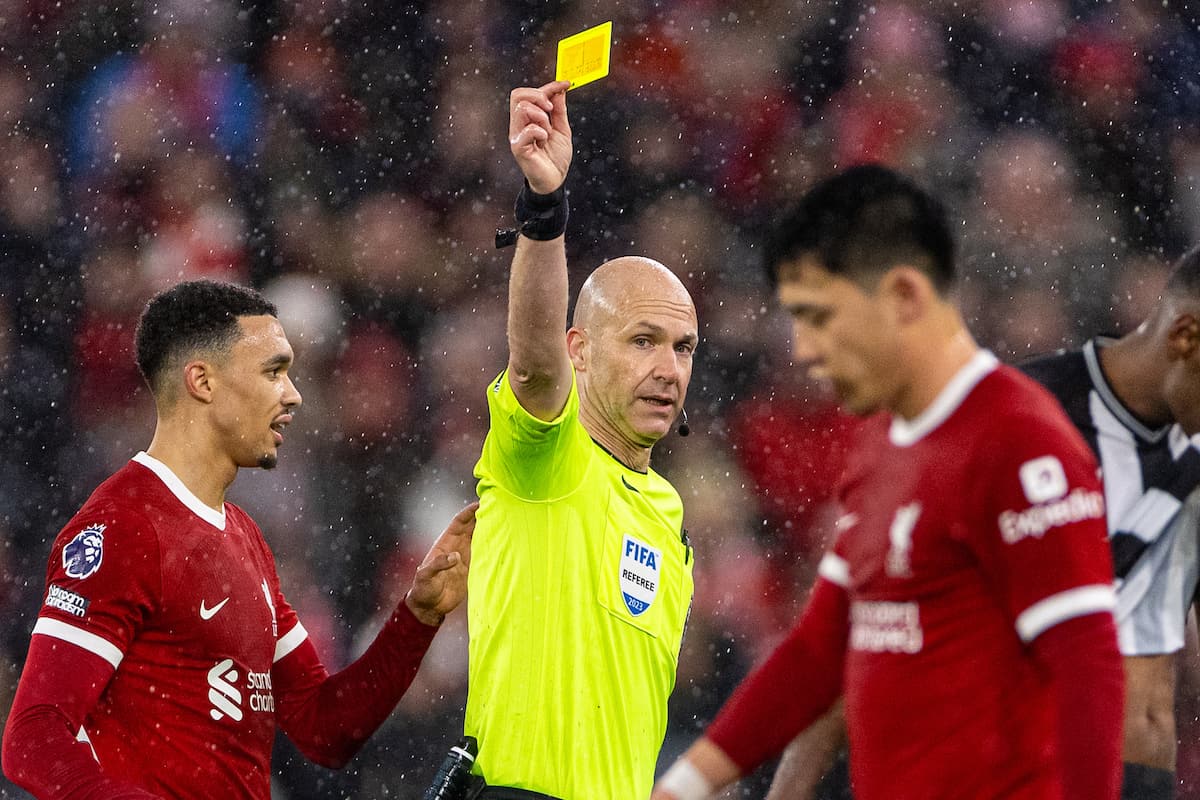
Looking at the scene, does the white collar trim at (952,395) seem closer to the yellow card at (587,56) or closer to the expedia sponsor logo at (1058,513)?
the expedia sponsor logo at (1058,513)

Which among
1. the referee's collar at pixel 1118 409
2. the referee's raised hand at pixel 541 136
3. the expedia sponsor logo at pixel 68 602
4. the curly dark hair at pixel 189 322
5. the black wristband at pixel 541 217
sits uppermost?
the referee's raised hand at pixel 541 136

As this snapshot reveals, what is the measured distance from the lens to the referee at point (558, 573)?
2.31 m

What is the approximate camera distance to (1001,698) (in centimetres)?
147

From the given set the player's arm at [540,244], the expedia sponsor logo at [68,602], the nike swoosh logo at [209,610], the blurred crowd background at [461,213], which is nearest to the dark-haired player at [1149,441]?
the player's arm at [540,244]

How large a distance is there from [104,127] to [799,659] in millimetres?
4375

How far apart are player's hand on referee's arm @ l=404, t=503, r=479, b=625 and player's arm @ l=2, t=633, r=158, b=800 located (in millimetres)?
623

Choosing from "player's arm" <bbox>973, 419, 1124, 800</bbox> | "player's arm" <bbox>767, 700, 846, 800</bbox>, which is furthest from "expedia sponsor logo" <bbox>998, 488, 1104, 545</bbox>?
"player's arm" <bbox>767, 700, 846, 800</bbox>

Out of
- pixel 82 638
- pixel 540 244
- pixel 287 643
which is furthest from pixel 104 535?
pixel 540 244

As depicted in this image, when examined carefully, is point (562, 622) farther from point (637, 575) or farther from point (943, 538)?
point (943, 538)

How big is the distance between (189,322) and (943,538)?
185 cm

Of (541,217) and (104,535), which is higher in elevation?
(541,217)

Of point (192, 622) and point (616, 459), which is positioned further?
point (616, 459)

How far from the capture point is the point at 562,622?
2574 millimetres

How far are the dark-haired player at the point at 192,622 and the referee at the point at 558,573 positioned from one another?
24 cm
